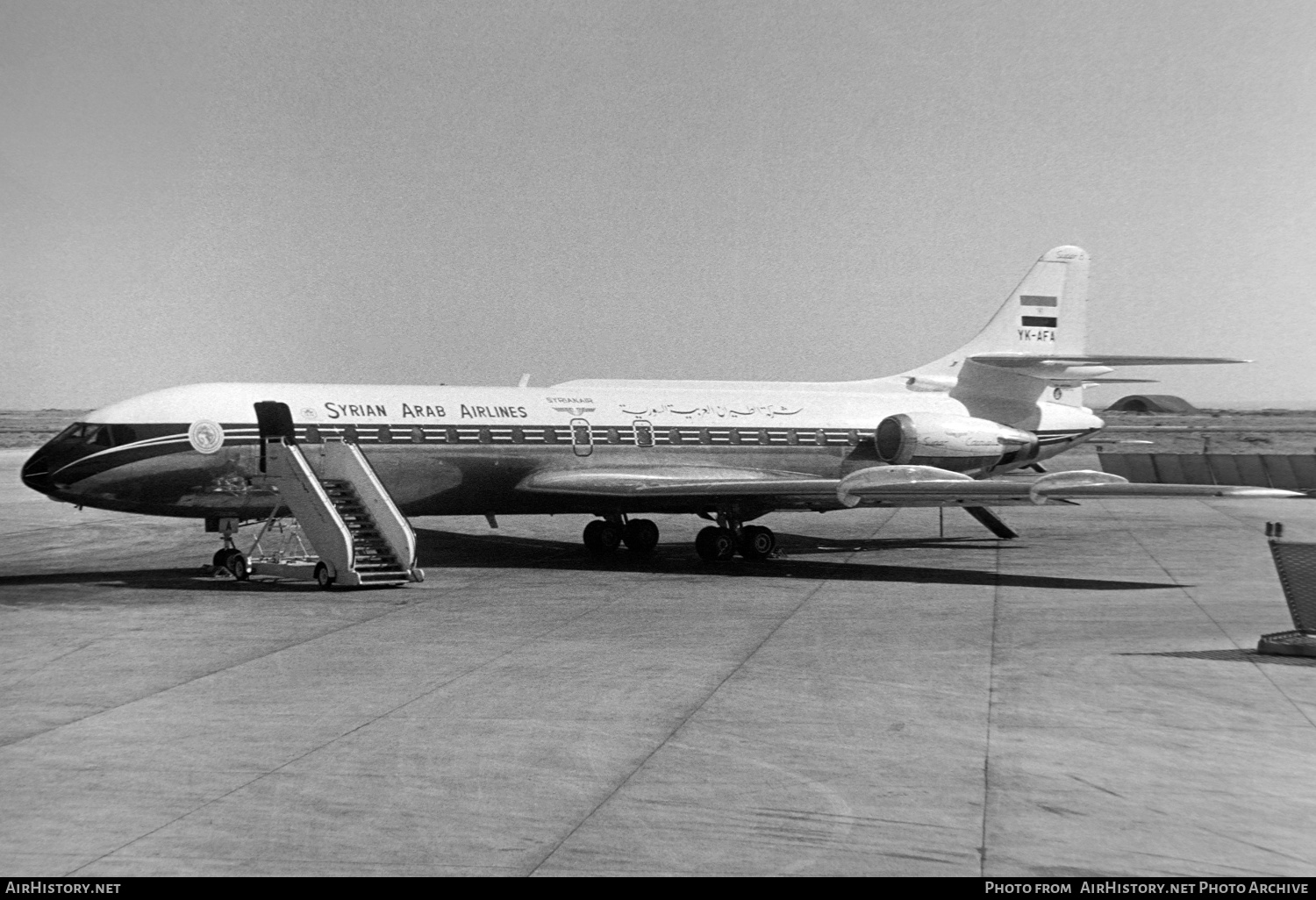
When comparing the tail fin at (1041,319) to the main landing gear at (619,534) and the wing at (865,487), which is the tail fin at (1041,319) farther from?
the main landing gear at (619,534)

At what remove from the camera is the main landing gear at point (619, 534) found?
2761 cm

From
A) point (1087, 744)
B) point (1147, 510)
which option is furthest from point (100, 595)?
point (1147, 510)

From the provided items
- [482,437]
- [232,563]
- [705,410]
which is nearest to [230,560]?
[232,563]

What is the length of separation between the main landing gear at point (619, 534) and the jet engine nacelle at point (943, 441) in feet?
18.5

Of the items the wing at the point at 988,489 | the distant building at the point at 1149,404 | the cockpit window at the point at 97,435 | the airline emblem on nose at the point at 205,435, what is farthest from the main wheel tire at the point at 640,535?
the distant building at the point at 1149,404

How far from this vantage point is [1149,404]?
182 meters

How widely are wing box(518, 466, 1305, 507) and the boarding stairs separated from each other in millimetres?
3922

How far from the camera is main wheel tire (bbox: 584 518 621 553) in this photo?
27.6 meters

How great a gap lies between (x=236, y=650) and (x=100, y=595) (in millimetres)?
6369

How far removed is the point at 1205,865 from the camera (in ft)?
25.3

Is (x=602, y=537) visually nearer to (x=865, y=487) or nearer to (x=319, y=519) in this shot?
(x=865, y=487)

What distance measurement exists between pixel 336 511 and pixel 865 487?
9.00 m

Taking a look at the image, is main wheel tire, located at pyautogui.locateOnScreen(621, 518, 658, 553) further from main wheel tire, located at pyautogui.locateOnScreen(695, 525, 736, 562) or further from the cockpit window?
the cockpit window

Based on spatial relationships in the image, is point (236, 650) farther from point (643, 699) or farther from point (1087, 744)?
point (1087, 744)
